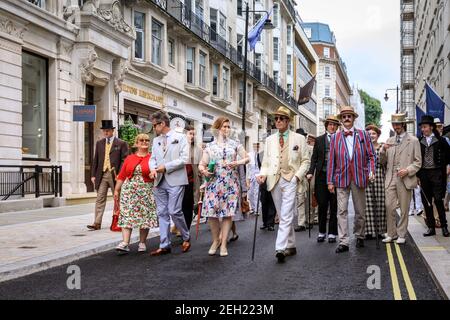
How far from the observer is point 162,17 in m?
26.1

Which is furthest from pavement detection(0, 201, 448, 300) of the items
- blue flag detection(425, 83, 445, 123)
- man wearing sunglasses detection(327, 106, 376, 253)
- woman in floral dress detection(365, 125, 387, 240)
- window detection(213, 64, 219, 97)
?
window detection(213, 64, 219, 97)

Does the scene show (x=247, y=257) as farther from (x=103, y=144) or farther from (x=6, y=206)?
(x=6, y=206)

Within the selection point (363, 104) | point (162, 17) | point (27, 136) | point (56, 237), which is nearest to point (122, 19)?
point (162, 17)

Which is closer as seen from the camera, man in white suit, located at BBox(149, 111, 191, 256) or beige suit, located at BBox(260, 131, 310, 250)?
beige suit, located at BBox(260, 131, 310, 250)

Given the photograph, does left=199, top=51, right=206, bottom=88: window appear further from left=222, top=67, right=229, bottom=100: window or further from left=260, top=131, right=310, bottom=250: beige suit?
left=260, top=131, right=310, bottom=250: beige suit

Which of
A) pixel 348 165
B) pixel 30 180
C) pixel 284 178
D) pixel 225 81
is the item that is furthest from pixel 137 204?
pixel 225 81

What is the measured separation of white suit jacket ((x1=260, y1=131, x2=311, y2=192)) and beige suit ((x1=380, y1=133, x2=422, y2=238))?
1.95 metres

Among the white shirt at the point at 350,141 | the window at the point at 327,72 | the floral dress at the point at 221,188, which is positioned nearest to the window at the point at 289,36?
the window at the point at 327,72

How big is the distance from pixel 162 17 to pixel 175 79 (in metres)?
3.68

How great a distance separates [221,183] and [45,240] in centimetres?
313

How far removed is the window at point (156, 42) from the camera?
2580cm

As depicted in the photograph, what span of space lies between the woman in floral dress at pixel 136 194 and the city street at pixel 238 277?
419 mm

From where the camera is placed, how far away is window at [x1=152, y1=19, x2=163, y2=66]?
25.8 m

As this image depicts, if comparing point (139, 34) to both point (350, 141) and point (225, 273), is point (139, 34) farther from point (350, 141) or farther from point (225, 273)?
point (225, 273)
